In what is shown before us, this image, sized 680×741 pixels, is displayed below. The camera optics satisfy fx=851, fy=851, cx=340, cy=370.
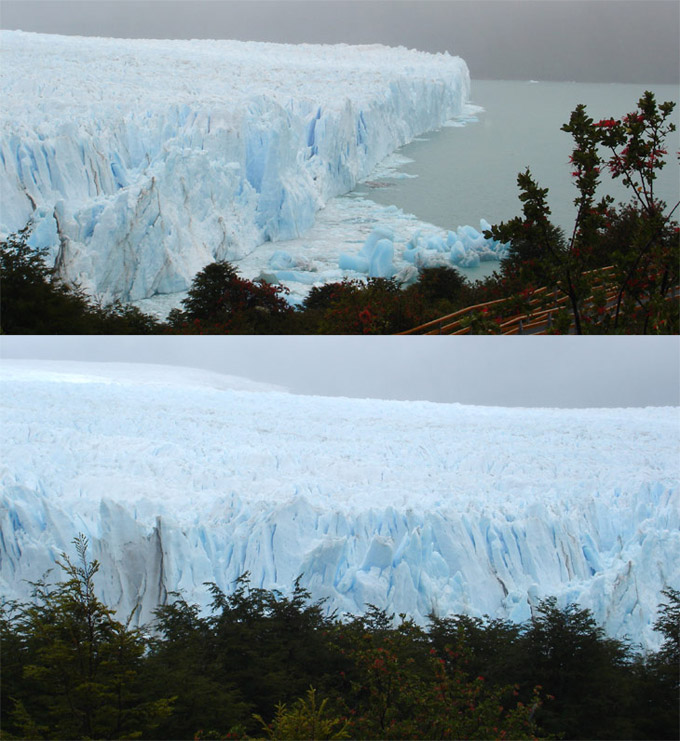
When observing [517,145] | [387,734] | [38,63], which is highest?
[38,63]

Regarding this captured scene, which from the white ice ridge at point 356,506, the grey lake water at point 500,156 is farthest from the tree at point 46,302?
the grey lake water at point 500,156

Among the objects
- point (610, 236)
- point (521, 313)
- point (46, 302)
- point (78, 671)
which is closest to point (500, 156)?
point (610, 236)

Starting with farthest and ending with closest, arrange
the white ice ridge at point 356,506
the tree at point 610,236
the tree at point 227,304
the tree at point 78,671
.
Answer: the tree at point 227,304, the tree at point 610,236, the white ice ridge at point 356,506, the tree at point 78,671

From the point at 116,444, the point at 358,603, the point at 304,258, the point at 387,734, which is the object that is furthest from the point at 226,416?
the point at 387,734

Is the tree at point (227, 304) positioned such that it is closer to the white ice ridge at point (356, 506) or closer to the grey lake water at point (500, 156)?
the white ice ridge at point (356, 506)

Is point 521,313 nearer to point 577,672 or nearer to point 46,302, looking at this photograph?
point 577,672

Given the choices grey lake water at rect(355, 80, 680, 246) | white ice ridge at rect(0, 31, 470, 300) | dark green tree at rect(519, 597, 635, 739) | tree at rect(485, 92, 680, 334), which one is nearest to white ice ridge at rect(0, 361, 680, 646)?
dark green tree at rect(519, 597, 635, 739)

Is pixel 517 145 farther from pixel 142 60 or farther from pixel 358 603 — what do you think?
pixel 358 603
